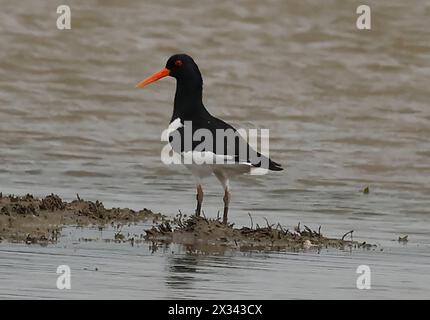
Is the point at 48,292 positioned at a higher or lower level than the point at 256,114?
lower

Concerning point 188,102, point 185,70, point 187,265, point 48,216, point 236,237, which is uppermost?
point 185,70

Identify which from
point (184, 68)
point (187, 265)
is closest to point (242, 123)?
point (184, 68)

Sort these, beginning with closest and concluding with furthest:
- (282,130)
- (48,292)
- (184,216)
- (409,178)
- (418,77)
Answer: (48,292), (184,216), (409,178), (282,130), (418,77)

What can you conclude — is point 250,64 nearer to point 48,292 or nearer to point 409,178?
point 409,178

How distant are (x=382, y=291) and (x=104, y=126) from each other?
901 centimetres

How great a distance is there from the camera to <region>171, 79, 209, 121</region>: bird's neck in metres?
11.0

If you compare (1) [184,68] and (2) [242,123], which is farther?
(2) [242,123]

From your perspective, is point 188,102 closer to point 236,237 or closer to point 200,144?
point 200,144

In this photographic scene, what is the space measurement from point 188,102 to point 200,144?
94 cm

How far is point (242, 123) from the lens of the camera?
54.1ft

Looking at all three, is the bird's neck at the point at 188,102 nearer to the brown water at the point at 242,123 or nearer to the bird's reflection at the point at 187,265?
the brown water at the point at 242,123

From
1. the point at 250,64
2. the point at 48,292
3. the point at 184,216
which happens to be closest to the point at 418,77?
the point at 250,64

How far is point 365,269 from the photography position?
8797 millimetres

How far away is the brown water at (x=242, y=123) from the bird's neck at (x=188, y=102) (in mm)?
1081
